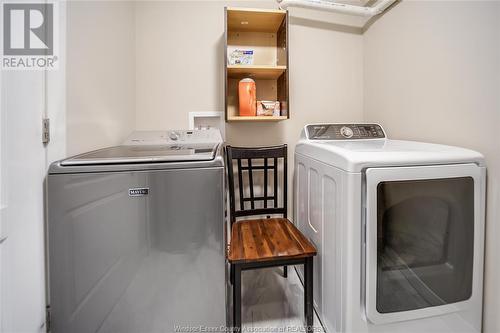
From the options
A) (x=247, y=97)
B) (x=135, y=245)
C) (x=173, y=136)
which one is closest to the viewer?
(x=135, y=245)

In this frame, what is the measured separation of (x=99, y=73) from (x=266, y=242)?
1.39 m

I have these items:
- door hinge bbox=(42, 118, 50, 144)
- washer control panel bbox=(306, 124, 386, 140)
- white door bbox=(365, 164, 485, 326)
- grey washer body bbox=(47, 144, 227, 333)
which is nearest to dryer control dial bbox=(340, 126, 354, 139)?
washer control panel bbox=(306, 124, 386, 140)

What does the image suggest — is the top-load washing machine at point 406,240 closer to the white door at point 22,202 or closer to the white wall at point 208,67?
the white wall at point 208,67

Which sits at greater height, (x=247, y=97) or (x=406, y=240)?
(x=247, y=97)

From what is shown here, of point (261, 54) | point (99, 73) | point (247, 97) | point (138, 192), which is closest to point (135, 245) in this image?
point (138, 192)

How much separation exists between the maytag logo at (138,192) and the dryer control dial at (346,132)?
139 centimetres

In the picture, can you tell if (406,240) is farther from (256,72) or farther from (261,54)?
(261,54)

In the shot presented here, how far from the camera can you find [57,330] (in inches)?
39.2

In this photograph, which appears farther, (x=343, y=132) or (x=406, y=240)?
(x=343, y=132)

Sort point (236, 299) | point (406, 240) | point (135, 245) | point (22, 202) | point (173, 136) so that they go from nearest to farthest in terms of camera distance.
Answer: point (22, 202) < point (135, 245) < point (406, 240) < point (236, 299) < point (173, 136)

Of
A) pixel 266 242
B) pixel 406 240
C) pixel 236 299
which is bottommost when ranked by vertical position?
pixel 236 299

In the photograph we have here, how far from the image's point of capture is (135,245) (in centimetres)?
101

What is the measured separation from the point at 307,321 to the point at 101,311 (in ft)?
3.31

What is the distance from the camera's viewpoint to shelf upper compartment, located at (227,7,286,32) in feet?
5.76
